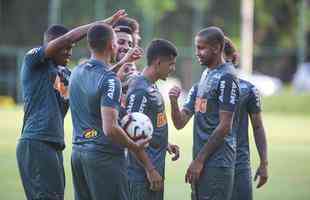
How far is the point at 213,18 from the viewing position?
48.7 m

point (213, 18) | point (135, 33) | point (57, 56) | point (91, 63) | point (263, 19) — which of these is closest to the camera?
point (91, 63)

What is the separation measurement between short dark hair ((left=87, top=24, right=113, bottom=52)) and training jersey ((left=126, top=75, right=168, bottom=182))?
62 centimetres

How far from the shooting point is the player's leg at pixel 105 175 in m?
7.65

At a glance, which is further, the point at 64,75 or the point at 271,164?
the point at 271,164

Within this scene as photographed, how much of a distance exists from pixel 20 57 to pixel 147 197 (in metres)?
37.1

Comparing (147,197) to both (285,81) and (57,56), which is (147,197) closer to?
(57,56)

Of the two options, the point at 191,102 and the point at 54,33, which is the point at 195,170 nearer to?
the point at 191,102

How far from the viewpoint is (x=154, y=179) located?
795 centimetres

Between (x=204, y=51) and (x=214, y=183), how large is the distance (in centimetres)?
119

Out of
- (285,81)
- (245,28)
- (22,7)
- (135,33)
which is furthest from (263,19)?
(135,33)

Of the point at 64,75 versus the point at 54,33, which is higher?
the point at 54,33

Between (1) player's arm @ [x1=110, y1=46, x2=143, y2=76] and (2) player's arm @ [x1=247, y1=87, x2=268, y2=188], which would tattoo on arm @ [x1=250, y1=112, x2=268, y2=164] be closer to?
(2) player's arm @ [x1=247, y1=87, x2=268, y2=188]

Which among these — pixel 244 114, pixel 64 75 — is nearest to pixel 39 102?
Result: pixel 64 75

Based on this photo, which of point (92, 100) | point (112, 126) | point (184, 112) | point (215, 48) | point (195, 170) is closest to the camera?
point (112, 126)
